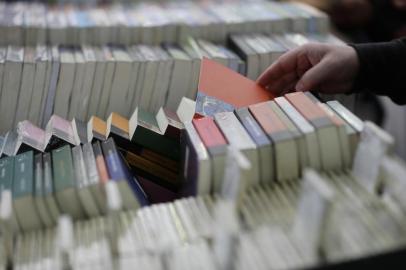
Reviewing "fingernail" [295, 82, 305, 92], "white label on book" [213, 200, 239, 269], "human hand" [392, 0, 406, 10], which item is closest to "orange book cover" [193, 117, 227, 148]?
"white label on book" [213, 200, 239, 269]

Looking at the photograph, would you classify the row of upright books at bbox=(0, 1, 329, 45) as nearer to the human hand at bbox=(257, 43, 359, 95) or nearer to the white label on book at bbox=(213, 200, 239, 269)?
the human hand at bbox=(257, 43, 359, 95)

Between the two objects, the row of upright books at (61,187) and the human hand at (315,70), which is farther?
the human hand at (315,70)

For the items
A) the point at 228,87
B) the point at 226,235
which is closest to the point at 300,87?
the point at 228,87

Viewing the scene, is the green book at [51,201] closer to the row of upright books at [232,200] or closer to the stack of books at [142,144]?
the row of upright books at [232,200]

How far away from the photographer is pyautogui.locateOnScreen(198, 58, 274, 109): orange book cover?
1271mm

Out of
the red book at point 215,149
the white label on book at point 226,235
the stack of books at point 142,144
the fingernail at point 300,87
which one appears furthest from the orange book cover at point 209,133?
the fingernail at point 300,87

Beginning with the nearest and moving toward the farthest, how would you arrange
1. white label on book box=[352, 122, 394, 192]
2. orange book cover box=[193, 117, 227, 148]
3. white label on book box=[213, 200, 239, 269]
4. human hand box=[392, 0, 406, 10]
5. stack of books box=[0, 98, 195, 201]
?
white label on book box=[213, 200, 239, 269] → white label on book box=[352, 122, 394, 192] → orange book cover box=[193, 117, 227, 148] → stack of books box=[0, 98, 195, 201] → human hand box=[392, 0, 406, 10]

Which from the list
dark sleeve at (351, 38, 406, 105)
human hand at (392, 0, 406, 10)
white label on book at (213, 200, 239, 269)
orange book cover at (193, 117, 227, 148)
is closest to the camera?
white label on book at (213, 200, 239, 269)

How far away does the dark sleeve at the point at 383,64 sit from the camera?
1302 mm

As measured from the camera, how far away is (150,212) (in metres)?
0.97

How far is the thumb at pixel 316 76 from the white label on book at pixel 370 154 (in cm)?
32

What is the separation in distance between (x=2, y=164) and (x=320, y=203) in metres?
0.72

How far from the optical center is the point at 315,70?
1.27 meters

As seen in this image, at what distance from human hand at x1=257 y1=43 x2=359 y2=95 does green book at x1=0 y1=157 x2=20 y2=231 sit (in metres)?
0.68
